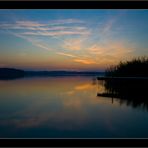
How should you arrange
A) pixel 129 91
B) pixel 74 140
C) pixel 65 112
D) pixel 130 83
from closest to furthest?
pixel 74 140 < pixel 65 112 < pixel 130 83 < pixel 129 91

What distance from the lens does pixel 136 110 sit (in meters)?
2.03

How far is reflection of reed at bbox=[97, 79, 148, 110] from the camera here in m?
1.91

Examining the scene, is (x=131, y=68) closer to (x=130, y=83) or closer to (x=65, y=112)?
(x=130, y=83)

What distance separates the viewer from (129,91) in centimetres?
213

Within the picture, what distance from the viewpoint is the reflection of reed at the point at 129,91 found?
1913mm

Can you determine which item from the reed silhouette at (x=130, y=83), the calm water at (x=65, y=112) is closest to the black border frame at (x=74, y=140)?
the calm water at (x=65, y=112)

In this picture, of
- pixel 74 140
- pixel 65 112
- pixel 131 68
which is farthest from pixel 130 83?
pixel 74 140

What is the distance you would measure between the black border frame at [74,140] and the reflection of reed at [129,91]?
0.40 m

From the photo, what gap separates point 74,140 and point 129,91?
727 millimetres

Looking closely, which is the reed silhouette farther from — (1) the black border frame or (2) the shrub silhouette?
(1) the black border frame

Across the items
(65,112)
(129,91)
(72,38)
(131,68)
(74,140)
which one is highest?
(72,38)

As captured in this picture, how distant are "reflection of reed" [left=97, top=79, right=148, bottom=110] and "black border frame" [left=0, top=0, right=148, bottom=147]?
40cm

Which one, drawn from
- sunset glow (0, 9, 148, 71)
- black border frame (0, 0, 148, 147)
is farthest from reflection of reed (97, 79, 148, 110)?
black border frame (0, 0, 148, 147)

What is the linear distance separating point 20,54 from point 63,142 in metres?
0.73
